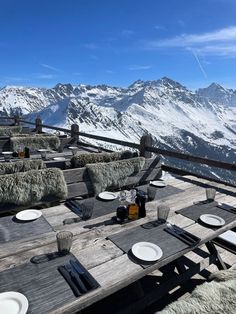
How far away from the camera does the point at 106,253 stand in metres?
2.48

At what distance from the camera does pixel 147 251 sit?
8.25ft

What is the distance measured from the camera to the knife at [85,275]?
81.0 inches

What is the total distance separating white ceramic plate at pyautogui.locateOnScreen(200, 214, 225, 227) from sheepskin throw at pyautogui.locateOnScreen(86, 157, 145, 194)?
6.44ft

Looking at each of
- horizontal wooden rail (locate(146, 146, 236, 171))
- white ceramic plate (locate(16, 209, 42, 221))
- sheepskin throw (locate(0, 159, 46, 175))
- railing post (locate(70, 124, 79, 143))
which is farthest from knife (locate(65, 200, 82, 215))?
railing post (locate(70, 124, 79, 143))

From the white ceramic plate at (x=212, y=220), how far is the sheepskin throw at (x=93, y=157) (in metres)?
2.56

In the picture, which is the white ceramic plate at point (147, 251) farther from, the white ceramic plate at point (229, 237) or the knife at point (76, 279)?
the white ceramic plate at point (229, 237)

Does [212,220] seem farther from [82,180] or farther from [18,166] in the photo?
[18,166]

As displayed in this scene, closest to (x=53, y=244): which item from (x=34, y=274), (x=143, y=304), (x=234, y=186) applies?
(x=34, y=274)

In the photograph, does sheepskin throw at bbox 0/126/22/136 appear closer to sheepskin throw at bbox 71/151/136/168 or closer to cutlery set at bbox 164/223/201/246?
sheepskin throw at bbox 71/151/136/168

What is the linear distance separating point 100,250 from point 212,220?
142 cm

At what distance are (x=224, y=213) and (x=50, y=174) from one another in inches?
97.9

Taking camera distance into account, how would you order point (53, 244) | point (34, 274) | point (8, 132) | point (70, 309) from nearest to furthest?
1. point (70, 309)
2. point (34, 274)
3. point (53, 244)
4. point (8, 132)

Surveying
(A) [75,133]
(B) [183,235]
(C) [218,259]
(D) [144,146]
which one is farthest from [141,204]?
(A) [75,133]

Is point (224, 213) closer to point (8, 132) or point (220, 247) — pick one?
point (220, 247)
